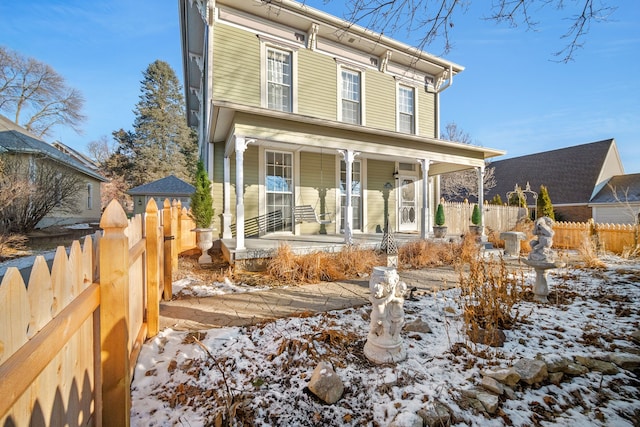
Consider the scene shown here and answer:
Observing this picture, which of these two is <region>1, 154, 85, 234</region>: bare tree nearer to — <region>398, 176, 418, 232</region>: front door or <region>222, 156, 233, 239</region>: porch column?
<region>222, 156, 233, 239</region>: porch column

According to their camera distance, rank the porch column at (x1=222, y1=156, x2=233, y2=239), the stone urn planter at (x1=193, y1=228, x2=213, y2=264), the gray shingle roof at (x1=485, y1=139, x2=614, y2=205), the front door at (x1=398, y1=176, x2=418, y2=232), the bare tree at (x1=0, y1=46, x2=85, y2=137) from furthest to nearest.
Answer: the bare tree at (x1=0, y1=46, x2=85, y2=137), the gray shingle roof at (x1=485, y1=139, x2=614, y2=205), the front door at (x1=398, y1=176, x2=418, y2=232), the porch column at (x1=222, y1=156, x2=233, y2=239), the stone urn planter at (x1=193, y1=228, x2=213, y2=264)

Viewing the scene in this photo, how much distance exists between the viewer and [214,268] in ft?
19.8

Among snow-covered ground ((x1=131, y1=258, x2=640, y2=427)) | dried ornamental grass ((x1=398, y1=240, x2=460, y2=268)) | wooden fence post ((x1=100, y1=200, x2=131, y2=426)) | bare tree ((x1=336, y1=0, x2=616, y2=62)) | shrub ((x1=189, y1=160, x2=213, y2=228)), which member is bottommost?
snow-covered ground ((x1=131, y1=258, x2=640, y2=427))

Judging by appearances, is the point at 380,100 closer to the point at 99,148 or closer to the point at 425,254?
the point at 425,254

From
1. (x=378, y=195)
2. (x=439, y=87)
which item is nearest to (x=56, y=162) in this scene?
(x=378, y=195)

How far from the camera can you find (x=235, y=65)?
7.18m

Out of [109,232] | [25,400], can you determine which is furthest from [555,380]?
[109,232]

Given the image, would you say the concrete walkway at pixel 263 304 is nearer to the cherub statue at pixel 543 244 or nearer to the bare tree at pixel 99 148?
the cherub statue at pixel 543 244

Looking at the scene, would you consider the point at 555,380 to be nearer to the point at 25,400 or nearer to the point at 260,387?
the point at 260,387

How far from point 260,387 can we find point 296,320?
43.8 inches

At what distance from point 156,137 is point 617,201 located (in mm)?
34417

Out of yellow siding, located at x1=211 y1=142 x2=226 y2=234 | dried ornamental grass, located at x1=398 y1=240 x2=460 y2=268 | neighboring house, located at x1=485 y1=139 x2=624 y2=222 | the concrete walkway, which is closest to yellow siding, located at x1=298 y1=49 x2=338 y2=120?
yellow siding, located at x1=211 y1=142 x2=226 y2=234

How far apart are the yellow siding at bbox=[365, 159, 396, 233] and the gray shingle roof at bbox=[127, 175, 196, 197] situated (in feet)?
38.8

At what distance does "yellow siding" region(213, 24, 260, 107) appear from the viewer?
22.9ft
